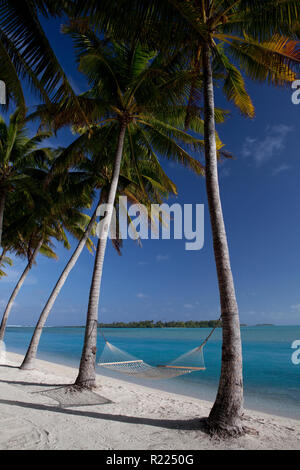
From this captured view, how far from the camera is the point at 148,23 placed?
12.9ft

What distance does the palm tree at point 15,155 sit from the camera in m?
7.71

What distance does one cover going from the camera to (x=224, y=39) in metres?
4.29

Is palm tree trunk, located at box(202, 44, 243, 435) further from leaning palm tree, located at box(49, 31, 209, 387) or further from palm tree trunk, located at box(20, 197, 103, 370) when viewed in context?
palm tree trunk, located at box(20, 197, 103, 370)

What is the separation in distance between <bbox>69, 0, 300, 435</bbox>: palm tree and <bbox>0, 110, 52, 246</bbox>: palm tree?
15.8 feet

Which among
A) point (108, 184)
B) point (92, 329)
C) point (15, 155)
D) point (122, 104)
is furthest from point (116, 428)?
point (15, 155)

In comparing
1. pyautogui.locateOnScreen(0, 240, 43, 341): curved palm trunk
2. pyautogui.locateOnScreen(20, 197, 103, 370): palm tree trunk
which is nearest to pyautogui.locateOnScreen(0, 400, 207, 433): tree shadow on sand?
pyautogui.locateOnScreen(20, 197, 103, 370): palm tree trunk

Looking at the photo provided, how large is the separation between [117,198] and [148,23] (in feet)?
17.6

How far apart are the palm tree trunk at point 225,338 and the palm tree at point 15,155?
5.47 meters

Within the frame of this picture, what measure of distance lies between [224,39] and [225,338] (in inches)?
167

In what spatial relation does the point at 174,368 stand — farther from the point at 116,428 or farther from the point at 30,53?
the point at 30,53

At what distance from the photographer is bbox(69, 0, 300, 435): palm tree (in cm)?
315

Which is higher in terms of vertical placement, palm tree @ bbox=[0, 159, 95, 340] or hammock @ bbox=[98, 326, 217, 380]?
palm tree @ bbox=[0, 159, 95, 340]

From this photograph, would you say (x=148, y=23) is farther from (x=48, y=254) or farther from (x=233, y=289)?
(x=48, y=254)
